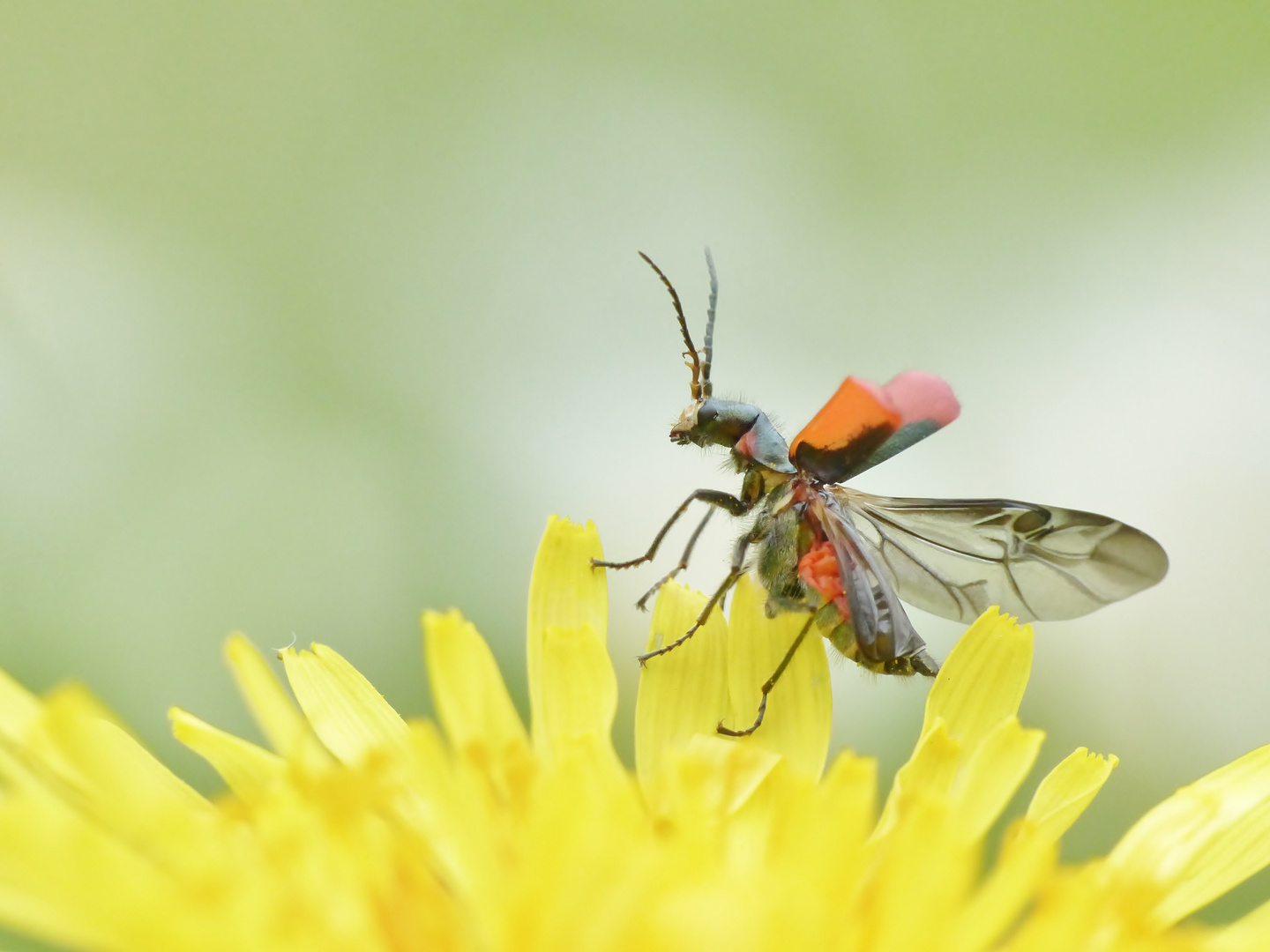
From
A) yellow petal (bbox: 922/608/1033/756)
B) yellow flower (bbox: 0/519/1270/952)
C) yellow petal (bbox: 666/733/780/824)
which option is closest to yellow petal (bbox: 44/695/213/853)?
yellow flower (bbox: 0/519/1270/952)

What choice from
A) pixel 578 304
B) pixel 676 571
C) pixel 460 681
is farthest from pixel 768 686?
pixel 578 304

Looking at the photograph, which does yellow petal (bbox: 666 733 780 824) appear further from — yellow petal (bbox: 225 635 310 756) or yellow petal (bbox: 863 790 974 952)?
yellow petal (bbox: 225 635 310 756)

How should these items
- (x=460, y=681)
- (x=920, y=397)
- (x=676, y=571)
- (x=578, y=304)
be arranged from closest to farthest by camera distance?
(x=460, y=681) < (x=920, y=397) < (x=676, y=571) < (x=578, y=304)

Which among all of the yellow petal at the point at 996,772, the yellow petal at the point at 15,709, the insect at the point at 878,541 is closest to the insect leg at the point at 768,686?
the insect at the point at 878,541

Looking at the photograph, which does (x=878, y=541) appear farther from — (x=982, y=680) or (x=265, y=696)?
(x=265, y=696)

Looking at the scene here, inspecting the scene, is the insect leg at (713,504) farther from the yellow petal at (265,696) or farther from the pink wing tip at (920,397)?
the yellow petal at (265,696)
